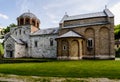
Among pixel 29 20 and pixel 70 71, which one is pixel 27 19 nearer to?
pixel 29 20

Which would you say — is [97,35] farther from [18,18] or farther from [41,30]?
[18,18]

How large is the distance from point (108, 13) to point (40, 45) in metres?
17.9

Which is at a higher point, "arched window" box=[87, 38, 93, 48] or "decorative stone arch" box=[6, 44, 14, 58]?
"arched window" box=[87, 38, 93, 48]

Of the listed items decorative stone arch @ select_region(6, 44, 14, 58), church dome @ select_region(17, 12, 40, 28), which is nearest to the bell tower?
church dome @ select_region(17, 12, 40, 28)

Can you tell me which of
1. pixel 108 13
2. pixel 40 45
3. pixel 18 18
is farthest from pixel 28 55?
pixel 108 13

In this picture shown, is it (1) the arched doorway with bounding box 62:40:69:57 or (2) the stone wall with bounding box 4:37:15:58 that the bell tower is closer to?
(2) the stone wall with bounding box 4:37:15:58

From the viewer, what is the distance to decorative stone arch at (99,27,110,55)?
3168cm

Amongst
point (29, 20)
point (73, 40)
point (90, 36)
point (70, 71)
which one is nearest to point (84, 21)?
point (90, 36)

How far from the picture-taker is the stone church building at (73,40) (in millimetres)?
31391

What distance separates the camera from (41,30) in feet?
146

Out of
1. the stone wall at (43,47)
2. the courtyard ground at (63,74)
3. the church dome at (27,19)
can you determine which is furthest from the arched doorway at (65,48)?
the church dome at (27,19)

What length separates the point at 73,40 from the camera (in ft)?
103

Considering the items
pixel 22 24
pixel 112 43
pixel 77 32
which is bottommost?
pixel 112 43

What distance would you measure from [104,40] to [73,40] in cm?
592
